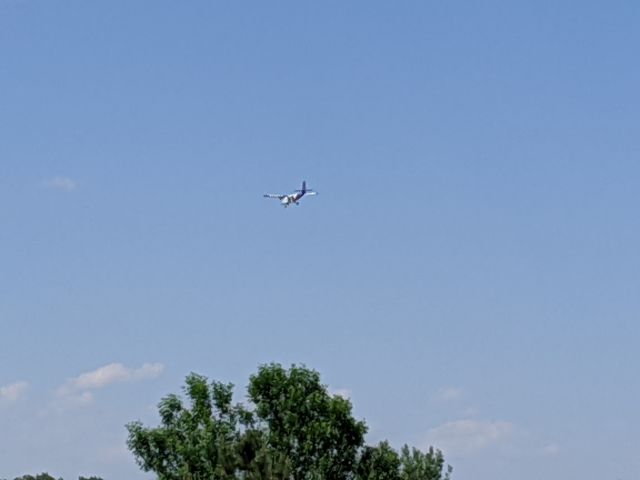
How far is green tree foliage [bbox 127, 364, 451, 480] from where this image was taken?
234 ft

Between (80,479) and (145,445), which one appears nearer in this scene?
(145,445)

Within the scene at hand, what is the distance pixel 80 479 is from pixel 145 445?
82051 millimetres

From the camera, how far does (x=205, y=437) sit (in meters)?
71.4

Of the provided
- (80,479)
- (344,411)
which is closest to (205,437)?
(344,411)

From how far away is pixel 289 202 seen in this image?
8744cm

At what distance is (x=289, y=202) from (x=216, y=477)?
2386 cm

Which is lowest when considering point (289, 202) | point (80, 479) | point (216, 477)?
point (216, 477)

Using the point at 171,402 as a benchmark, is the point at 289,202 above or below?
above

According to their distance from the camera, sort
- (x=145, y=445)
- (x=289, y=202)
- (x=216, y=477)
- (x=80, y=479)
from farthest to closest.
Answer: (x=80, y=479)
(x=289, y=202)
(x=145, y=445)
(x=216, y=477)

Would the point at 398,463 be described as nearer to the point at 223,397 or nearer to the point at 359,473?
the point at 359,473

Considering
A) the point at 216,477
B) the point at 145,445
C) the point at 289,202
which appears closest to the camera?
the point at 216,477

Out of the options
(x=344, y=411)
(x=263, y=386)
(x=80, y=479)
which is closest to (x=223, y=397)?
(x=263, y=386)

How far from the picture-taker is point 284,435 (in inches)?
2837

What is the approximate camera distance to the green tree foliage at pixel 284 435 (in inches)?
2810
